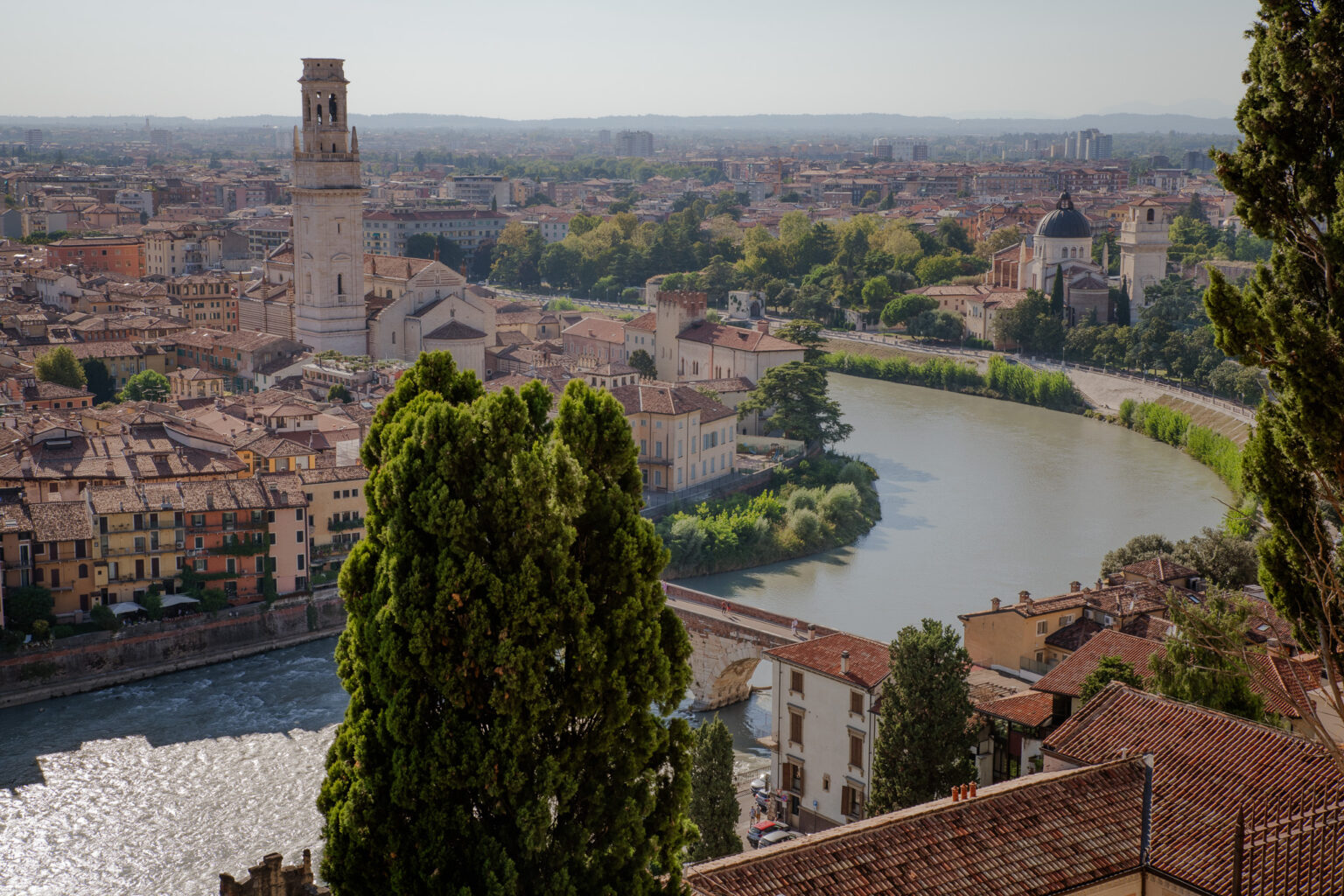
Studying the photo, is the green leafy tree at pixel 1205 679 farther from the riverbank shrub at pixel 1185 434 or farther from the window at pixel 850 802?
the riverbank shrub at pixel 1185 434

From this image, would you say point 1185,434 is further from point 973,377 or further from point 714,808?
point 714,808

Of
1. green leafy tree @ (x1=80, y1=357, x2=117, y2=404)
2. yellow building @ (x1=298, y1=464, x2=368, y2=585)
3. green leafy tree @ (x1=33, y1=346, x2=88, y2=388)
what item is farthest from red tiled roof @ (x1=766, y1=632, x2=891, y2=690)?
green leafy tree @ (x1=80, y1=357, x2=117, y2=404)

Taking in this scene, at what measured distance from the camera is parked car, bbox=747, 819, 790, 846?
24.3 ft

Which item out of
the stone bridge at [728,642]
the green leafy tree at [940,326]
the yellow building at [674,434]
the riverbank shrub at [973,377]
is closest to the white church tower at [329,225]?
the yellow building at [674,434]

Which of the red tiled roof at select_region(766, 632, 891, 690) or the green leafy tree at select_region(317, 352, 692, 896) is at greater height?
the green leafy tree at select_region(317, 352, 692, 896)

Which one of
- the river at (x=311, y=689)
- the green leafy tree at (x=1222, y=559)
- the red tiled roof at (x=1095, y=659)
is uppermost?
the red tiled roof at (x=1095, y=659)

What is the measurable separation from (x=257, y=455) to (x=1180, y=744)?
32.6 feet

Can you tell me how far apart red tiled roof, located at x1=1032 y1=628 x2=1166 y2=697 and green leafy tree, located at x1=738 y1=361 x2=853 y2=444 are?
8991 millimetres

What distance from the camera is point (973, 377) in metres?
21.9

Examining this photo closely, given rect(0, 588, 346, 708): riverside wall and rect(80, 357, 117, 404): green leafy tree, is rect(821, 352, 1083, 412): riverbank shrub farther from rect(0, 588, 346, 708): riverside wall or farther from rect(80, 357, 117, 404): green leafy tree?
rect(0, 588, 346, 708): riverside wall

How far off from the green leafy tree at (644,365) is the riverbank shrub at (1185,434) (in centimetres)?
584

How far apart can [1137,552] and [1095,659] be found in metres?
4.61

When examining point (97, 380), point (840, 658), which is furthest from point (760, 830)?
point (97, 380)

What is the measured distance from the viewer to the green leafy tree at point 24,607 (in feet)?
34.3
